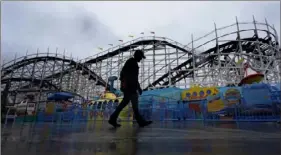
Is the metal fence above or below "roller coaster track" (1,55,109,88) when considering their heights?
below

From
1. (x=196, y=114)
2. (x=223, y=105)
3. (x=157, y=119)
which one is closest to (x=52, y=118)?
(x=157, y=119)

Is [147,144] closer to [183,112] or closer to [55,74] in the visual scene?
[183,112]

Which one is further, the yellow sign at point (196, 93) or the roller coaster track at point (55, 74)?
the roller coaster track at point (55, 74)

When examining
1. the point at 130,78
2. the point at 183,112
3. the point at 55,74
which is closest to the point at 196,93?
the point at 183,112

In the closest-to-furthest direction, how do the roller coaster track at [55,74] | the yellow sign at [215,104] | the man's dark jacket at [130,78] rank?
the man's dark jacket at [130,78]
the yellow sign at [215,104]
the roller coaster track at [55,74]

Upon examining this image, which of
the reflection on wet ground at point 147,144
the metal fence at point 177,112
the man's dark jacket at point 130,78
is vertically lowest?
the reflection on wet ground at point 147,144

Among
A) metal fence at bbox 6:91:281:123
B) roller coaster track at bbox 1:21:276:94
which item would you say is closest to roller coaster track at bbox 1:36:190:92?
roller coaster track at bbox 1:21:276:94

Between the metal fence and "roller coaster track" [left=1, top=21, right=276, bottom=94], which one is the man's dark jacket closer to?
the metal fence

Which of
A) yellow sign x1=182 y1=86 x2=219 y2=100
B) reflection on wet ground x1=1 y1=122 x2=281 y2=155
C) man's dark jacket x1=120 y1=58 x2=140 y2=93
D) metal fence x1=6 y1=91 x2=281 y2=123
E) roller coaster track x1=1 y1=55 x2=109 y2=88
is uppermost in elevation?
roller coaster track x1=1 y1=55 x2=109 y2=88

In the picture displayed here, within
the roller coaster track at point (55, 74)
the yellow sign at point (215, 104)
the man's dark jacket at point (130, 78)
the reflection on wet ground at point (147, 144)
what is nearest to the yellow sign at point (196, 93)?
the yellow sign at point (215, 104)

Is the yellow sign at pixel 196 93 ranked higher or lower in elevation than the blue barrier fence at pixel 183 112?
higher

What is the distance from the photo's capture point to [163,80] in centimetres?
1541

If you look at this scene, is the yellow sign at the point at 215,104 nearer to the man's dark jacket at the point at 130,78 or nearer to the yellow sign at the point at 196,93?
the yellow sign at the point at 196,93

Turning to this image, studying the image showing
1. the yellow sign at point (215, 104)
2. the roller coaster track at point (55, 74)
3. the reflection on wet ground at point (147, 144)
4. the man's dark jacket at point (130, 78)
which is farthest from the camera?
the roller coaster track at point (55, 74)
